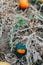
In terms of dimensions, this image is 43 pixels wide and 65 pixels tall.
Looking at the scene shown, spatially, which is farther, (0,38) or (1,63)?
(0,38)

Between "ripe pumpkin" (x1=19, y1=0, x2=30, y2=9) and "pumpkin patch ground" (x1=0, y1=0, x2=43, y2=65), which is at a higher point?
"ripe pumpkin" (x1=19, y1=0, x2=30, y2=9)

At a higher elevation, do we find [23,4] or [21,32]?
[23,4]

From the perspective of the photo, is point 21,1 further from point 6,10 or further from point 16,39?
point 16,39

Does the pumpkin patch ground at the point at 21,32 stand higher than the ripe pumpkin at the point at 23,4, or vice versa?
the ripe pumpkin at the point at 23,4

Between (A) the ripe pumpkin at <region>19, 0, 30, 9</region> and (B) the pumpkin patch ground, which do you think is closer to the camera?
(B) the pumpkin patch ground

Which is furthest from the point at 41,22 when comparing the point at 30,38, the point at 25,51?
the point at 25,51

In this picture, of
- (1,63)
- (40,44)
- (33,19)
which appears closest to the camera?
(1,63)

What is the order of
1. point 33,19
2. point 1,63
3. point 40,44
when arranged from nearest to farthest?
1. point 1,63
2. point 40,44
3. point 33,19

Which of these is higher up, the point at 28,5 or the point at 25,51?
the point at 28,5
